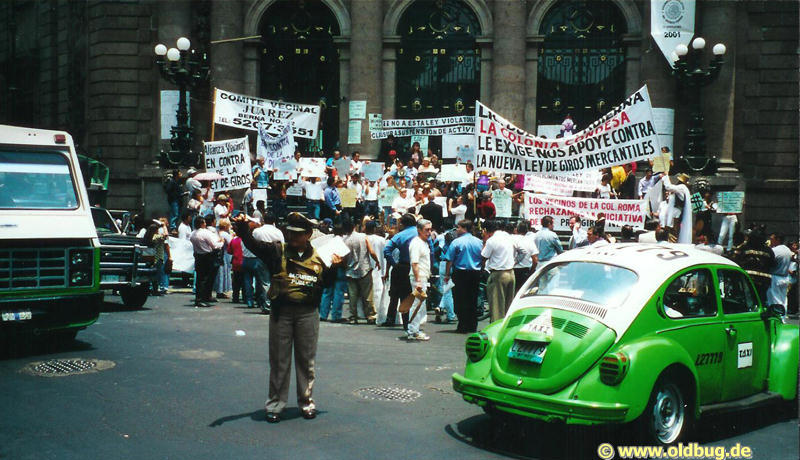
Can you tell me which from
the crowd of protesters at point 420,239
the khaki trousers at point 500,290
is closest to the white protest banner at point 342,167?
the crowd of protesters at point 420,239

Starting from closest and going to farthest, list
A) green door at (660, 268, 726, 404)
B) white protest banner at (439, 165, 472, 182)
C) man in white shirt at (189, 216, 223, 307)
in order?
green door at (660, 268, 726, 404) < man in white shirt at (189, 216, 223, 307) < white protest banner at (439, 165, 472, 182)

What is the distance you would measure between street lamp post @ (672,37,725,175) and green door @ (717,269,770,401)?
52.1 feet

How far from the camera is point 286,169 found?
22203 mm

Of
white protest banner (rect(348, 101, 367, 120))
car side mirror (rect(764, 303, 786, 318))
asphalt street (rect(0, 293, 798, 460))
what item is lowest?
asphalt street (rect(0, 293, 798, 460))

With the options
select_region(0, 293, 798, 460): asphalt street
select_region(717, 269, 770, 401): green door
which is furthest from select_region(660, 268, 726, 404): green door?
select_region(0, 293, 798, 460): asphalt street

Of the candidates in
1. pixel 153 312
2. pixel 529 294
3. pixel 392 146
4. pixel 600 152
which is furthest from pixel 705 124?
pixel 529 294

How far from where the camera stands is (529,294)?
782 centimetres

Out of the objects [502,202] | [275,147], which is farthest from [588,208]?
[275,147]

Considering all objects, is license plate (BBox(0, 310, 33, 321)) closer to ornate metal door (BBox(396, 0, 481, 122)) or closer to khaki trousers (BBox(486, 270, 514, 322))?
khaki trousers (BBox(486, 270, 514, 322))

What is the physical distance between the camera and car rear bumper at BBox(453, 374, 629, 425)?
6.41m

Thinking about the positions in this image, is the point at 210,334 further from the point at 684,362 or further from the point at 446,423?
the point at 684,362

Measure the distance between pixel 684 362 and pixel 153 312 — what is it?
10283 mm

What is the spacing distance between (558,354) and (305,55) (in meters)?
21.7

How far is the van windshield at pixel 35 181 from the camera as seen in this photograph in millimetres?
10883
